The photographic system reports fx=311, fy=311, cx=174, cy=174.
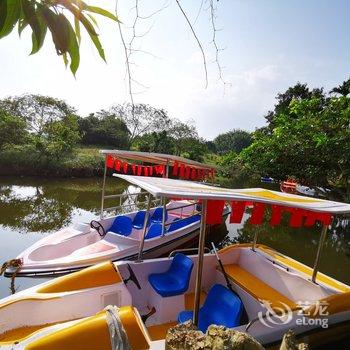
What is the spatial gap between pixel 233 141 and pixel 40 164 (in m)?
50.4

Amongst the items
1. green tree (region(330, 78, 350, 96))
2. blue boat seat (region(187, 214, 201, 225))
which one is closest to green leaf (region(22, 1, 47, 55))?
blue boat seat (region(187, 214, 201, 225))

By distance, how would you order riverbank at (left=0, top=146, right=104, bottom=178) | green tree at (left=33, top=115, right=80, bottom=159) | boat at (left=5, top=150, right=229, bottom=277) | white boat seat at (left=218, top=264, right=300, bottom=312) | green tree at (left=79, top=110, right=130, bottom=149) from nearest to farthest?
1. white boat seat at (left=218, top=264, right=300, bottom=312)
2. boat at (left=5, top=150, right=229, bottom=277)
3. riverbank at (left=0, top=146, right=104, bottom=178)
4. green tree at (left=33, top=115, right=80, bottom=159)
5. green tree at (left=79, top=110, right=130, bottom=149)

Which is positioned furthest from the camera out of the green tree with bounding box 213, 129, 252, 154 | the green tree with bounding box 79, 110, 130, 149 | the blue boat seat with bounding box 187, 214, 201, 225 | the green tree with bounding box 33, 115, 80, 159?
the green tree with bounding box 213, 129, 252, 154

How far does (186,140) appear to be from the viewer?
34.4 meters

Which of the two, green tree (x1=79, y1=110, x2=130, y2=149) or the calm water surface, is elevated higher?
green tree (x1=79, y1=110, x2=130, y2=149)

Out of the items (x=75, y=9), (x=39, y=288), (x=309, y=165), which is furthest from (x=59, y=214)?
(x=75, y=9)

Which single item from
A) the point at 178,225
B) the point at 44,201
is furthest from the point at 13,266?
Answer: the point at 44,201

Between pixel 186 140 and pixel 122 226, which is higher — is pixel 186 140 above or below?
above

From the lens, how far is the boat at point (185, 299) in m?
3.24

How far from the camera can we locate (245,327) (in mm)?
3688

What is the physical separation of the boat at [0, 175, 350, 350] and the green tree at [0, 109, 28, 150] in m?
18.3

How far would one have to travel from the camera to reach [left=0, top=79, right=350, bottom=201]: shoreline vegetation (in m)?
8.99

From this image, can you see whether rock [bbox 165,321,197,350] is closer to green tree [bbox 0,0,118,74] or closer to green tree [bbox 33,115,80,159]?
green tree [bbox 0,0,118,74]

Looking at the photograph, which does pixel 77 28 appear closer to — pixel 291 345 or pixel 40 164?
pixel 291 345
